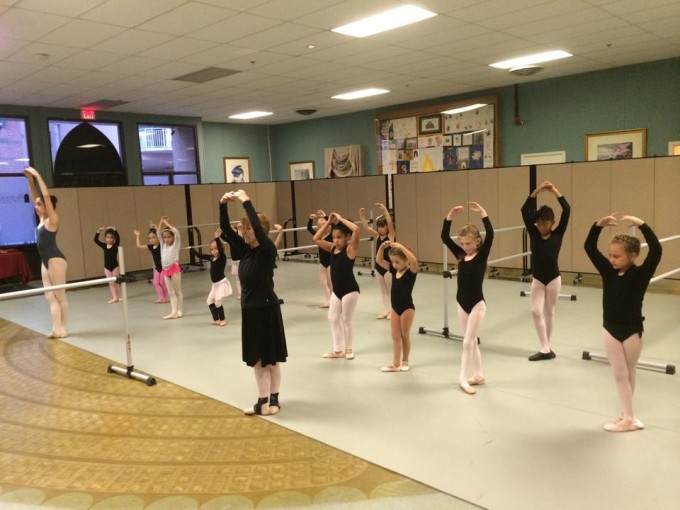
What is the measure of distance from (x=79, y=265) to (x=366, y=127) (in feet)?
27.1

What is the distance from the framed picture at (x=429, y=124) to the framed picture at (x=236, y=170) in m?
6.04

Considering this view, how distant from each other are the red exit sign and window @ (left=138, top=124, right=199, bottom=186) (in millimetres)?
1319

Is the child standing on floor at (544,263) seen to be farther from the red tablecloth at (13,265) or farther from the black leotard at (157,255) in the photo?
the red tablecloth at (13,265)

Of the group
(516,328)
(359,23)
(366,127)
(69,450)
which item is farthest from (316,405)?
(366,127)

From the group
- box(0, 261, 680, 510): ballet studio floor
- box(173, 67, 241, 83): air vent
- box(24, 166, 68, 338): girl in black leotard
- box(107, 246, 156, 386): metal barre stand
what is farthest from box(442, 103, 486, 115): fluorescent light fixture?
box(107, 246, 156, 386): metal barre stand

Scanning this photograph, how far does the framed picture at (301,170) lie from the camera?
17234 millimetres

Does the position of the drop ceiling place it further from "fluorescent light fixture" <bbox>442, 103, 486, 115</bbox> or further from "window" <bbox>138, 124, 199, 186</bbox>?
"window" <bbox>138, 124, 199, 186</bbox>

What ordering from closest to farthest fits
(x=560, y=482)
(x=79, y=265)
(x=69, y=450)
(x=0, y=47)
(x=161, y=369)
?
1. (x=560, y=482)
2. (x=69, y=450)
3. (x=161, y=369)
4. (x=0, y=47)
5. (x=79, y=265)

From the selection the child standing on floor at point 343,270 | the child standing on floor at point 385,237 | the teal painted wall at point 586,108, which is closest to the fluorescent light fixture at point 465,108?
the teal painted wall at point 586,108

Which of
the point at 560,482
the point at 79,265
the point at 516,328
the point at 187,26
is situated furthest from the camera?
the point at 79,265

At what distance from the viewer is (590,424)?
3.88 meters

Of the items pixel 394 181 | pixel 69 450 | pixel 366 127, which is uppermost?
pixel 366 127

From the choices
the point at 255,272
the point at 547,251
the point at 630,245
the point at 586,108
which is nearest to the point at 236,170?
the point at 586,108

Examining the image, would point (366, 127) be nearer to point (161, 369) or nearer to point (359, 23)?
point (359, 23)
